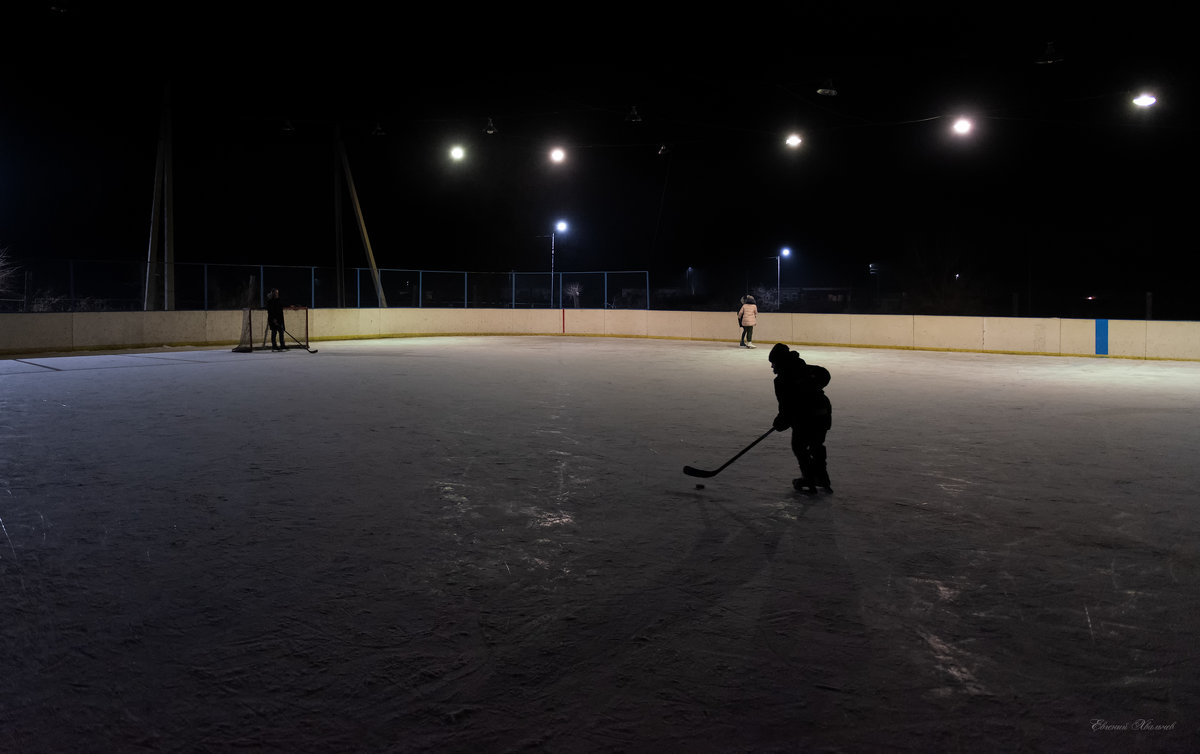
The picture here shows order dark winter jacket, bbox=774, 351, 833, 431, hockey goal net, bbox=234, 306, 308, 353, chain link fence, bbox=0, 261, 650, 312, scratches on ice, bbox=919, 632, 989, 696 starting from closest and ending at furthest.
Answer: scratches on ice, bbox=919, 632, 989, 696 < dark winter jacket, bbox=774, 351, 833, 431 < hockey goal net, bbox=234, 306, 308, 353 < chain link fence, bbox=0, 261, 650, 312

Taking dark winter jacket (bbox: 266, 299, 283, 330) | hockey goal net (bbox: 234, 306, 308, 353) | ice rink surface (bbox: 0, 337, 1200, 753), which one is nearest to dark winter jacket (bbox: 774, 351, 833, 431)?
ice rink surface (bbox: 0, 337, 1200, 753)

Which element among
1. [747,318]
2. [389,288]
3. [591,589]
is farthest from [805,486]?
[389,288]

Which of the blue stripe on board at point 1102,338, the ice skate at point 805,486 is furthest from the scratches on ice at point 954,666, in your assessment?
the blue stripe on board at point 1102,338

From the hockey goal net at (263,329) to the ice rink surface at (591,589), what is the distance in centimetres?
1381

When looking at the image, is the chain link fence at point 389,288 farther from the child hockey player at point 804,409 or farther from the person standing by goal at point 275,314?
the child hockey player at point 804,409

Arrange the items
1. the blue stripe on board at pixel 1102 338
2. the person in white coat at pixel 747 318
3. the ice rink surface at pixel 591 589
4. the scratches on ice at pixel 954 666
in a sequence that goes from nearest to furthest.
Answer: the ice rink surface at pixel 591 589
the scratches on ice at pixel 954 666
the blue stripe on board at pixel 1102 338
the person in white coat at pixel 747 318

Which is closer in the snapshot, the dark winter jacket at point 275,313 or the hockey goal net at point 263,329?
the dark winter jacket at point 275,313

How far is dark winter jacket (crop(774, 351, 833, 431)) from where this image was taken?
21.8 feet

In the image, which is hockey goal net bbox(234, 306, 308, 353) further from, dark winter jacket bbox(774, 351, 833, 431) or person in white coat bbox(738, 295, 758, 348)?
dark winter jacket bbox(774, 351, 833, 431)

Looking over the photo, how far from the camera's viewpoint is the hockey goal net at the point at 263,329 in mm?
23562

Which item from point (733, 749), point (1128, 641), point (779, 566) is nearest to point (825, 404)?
point (779, 566)

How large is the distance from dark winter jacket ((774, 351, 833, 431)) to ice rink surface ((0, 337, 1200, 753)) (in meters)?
0.62

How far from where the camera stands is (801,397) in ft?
21.9

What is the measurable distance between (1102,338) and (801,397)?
1881 cm
